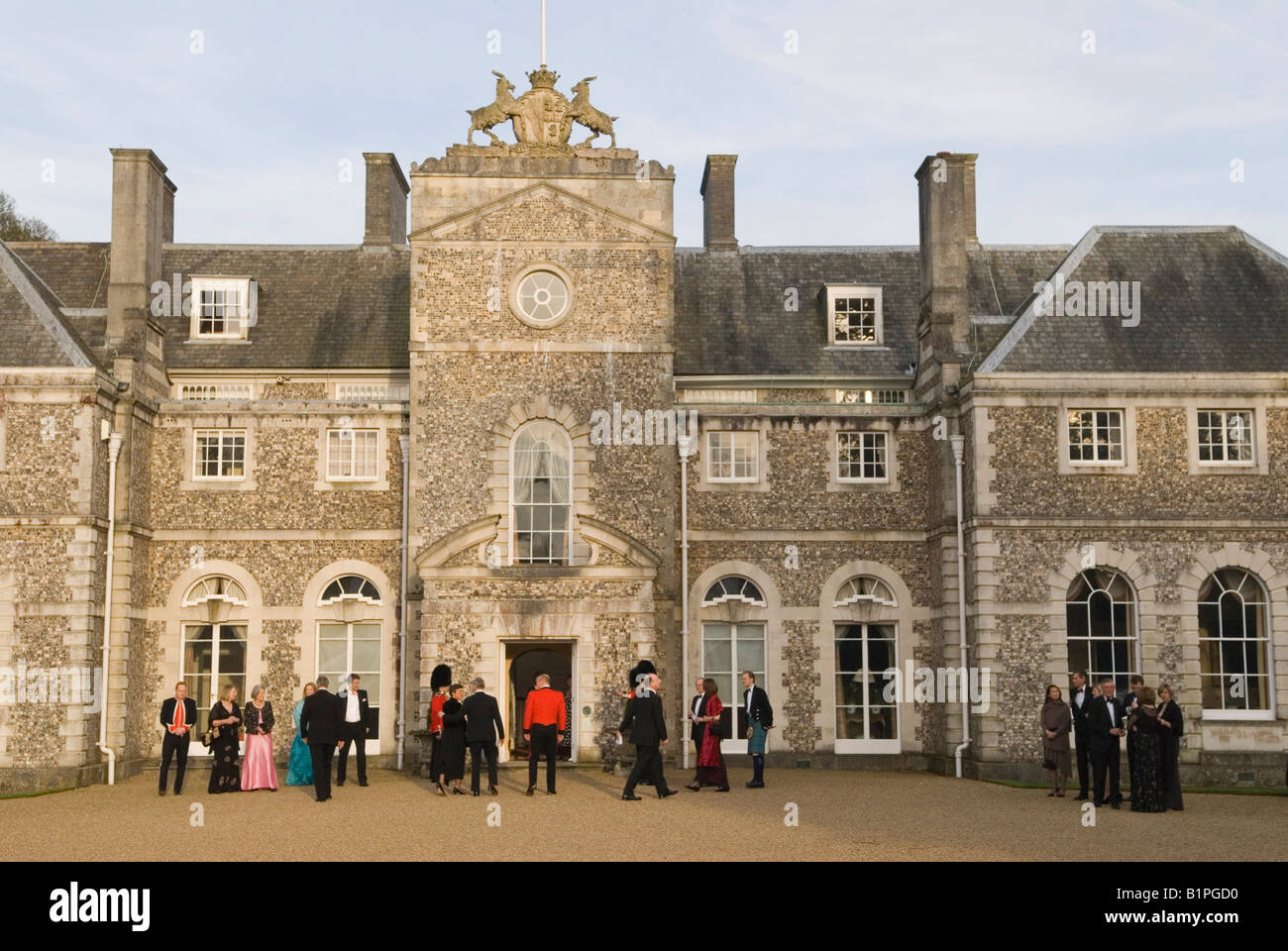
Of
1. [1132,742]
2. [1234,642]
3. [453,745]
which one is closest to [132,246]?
[453,745]

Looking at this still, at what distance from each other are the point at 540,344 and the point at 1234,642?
12.9 meters

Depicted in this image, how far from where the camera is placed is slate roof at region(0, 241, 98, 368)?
81.2 ft

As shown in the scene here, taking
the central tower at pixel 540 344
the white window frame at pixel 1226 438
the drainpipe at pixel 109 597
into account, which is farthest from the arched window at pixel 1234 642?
the drainpipe at pixel 109 597

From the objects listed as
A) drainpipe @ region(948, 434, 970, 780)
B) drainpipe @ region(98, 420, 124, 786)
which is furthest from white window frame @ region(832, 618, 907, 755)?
drainpipe @ region(98, 420, 124, 786)

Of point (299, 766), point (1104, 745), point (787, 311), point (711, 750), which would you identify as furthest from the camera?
point (787, 311)

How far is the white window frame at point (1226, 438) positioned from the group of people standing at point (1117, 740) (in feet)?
18.6

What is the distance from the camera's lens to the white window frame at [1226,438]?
25.0 meters

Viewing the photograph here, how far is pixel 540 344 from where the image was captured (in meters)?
26.3

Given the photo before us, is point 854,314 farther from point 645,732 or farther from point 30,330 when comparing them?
point 30,330

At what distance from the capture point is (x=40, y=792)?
74.5 feet

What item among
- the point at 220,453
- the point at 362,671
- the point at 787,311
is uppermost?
the point at 787,311

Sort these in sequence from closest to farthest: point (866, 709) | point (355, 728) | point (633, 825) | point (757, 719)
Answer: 1. point (633, 825)
2. point (757, 719)
3. point (355, 728)
4. point (866, 709)

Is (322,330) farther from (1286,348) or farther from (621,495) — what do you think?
(1286,348)

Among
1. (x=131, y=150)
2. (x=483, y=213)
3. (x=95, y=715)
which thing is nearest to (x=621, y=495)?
(x=483, y=213)
